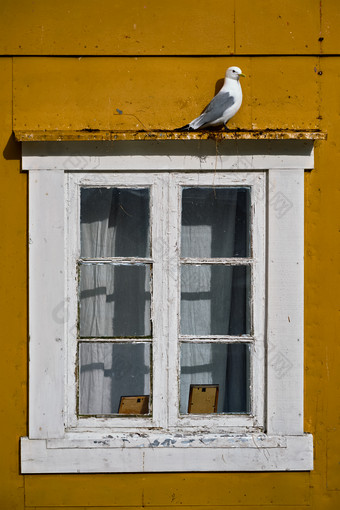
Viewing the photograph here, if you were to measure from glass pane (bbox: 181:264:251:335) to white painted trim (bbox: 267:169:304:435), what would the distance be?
0.17 meters

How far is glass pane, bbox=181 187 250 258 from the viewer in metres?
3.31

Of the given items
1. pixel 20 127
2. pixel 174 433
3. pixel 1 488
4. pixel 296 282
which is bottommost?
pixel 1 488

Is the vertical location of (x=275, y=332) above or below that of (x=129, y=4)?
below

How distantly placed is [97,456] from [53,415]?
0.30 m

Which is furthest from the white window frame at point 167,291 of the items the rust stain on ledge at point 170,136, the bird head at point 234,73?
the bird head at point 234,73

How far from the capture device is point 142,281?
10.9 feet

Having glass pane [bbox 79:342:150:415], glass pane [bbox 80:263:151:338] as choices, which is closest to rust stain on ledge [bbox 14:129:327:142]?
glass pane [bbox 80:263:151:338]

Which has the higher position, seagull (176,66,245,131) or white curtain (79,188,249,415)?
seagull (176,66,245,131)

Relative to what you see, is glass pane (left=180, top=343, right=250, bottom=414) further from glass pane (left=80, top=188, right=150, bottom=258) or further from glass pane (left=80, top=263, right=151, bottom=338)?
glass pane (left=80, top=188, right=150, bottom=258)

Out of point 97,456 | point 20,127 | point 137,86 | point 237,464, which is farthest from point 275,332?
point 20,127

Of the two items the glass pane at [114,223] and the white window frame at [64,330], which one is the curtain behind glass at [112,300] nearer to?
the glass pane at [114,223]

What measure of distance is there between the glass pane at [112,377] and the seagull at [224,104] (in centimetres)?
117

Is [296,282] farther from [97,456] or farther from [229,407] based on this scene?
[97,456]

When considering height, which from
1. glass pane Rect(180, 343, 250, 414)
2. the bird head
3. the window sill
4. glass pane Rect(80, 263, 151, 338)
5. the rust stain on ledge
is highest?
the bird head
